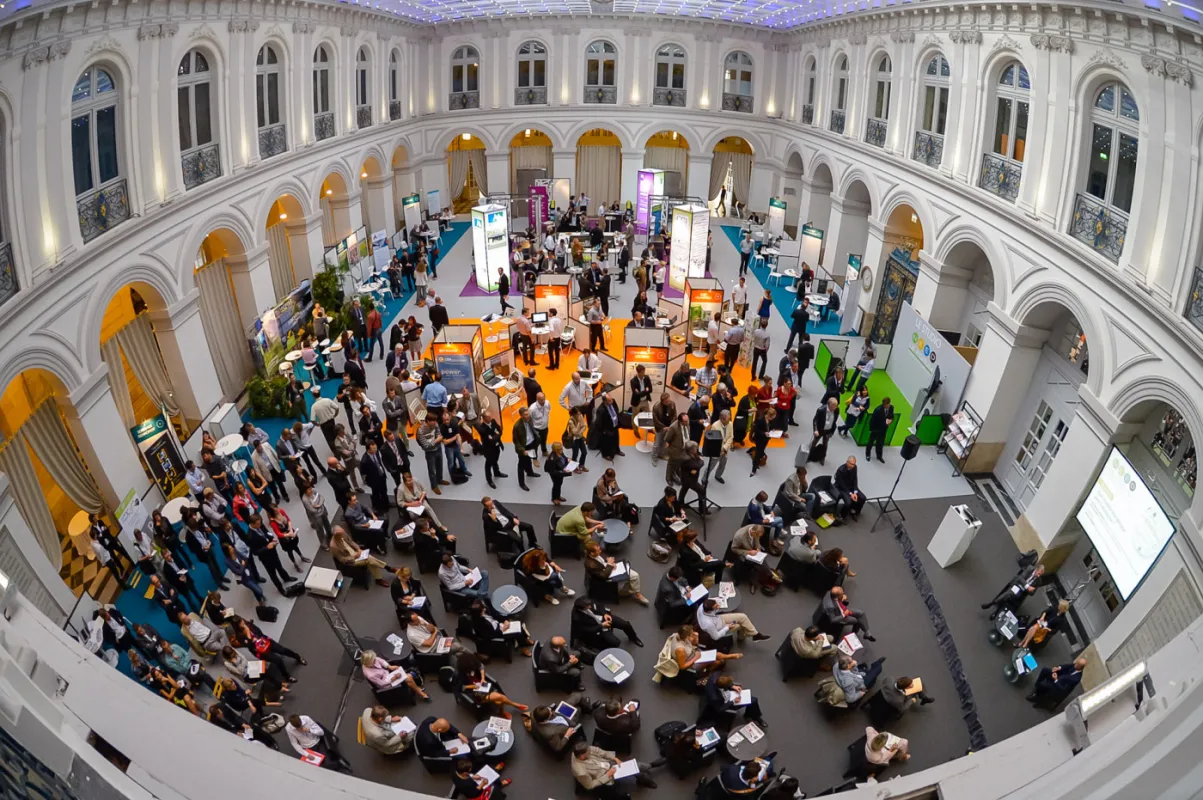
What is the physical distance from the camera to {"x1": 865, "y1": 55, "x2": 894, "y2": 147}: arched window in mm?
16086

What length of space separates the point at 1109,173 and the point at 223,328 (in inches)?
573

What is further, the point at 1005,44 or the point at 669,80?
the point at 669,80

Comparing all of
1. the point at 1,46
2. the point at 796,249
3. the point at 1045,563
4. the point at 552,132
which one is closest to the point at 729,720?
the point at 1045,563

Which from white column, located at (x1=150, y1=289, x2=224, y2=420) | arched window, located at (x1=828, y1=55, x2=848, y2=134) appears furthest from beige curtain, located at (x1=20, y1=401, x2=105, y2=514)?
arched window, located at (x1=828, y1=55, x2=848, y2=134)

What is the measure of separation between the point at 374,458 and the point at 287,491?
2.04 m

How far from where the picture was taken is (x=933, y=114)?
13891 mm

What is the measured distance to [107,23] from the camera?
349 inches

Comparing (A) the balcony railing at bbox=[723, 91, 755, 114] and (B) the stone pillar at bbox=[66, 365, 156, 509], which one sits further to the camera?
(A) the balcony railing at bbox=[723, 91, 755, 114]

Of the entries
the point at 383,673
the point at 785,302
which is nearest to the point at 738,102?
the point at 785,302

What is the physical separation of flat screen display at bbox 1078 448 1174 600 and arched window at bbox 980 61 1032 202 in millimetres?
5139

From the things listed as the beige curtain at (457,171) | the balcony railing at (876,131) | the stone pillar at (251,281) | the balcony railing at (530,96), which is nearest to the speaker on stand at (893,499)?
the balcony railing at (876,131)

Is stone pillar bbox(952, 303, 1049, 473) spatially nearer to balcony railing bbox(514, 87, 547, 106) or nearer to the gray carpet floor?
the gray carpet floor

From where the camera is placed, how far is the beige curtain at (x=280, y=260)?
1535 centimetres

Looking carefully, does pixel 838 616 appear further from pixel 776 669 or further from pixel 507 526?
pixel 507 526
